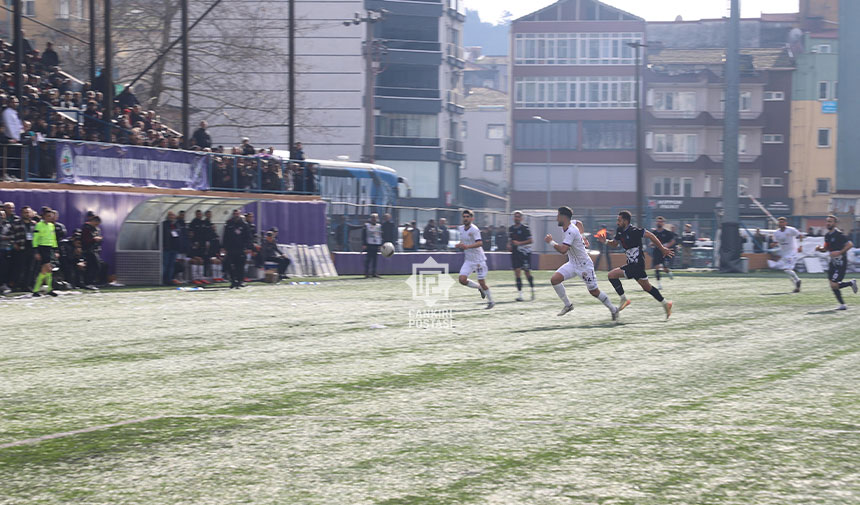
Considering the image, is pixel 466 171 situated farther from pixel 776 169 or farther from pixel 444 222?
pixel 444 222

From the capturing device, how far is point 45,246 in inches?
867

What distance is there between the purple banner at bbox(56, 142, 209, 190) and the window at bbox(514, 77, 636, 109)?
55746 millimetres

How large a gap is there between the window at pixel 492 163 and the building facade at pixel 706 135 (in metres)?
22.8

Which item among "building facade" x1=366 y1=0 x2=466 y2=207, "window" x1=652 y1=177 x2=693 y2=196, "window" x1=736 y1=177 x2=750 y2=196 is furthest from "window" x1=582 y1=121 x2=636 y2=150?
"building facade" x1=366 y1=0 x2=466 y2=207

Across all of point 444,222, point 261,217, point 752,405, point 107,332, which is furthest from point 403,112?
Result: point 752,405

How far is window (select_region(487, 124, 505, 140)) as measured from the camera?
10000 centimetres

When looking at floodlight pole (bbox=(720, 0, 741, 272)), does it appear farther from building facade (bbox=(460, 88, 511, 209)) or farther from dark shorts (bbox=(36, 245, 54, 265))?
building facade (bbox=(460, 88, 511, 209))

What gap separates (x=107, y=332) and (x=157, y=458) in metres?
8.67

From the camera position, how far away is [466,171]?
101m

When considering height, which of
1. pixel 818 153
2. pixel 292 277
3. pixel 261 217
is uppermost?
pixel 818 153

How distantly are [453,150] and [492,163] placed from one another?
19.7 meters

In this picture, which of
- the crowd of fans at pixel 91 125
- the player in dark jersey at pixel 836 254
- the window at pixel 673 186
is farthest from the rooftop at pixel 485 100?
the player in dark jersey at pixel 836 254

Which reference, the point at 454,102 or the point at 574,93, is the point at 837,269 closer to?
the point at 574,93

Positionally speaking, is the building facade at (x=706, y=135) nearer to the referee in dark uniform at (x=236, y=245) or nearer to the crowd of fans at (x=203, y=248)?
the crowd of fans at (x=203, y=248)
